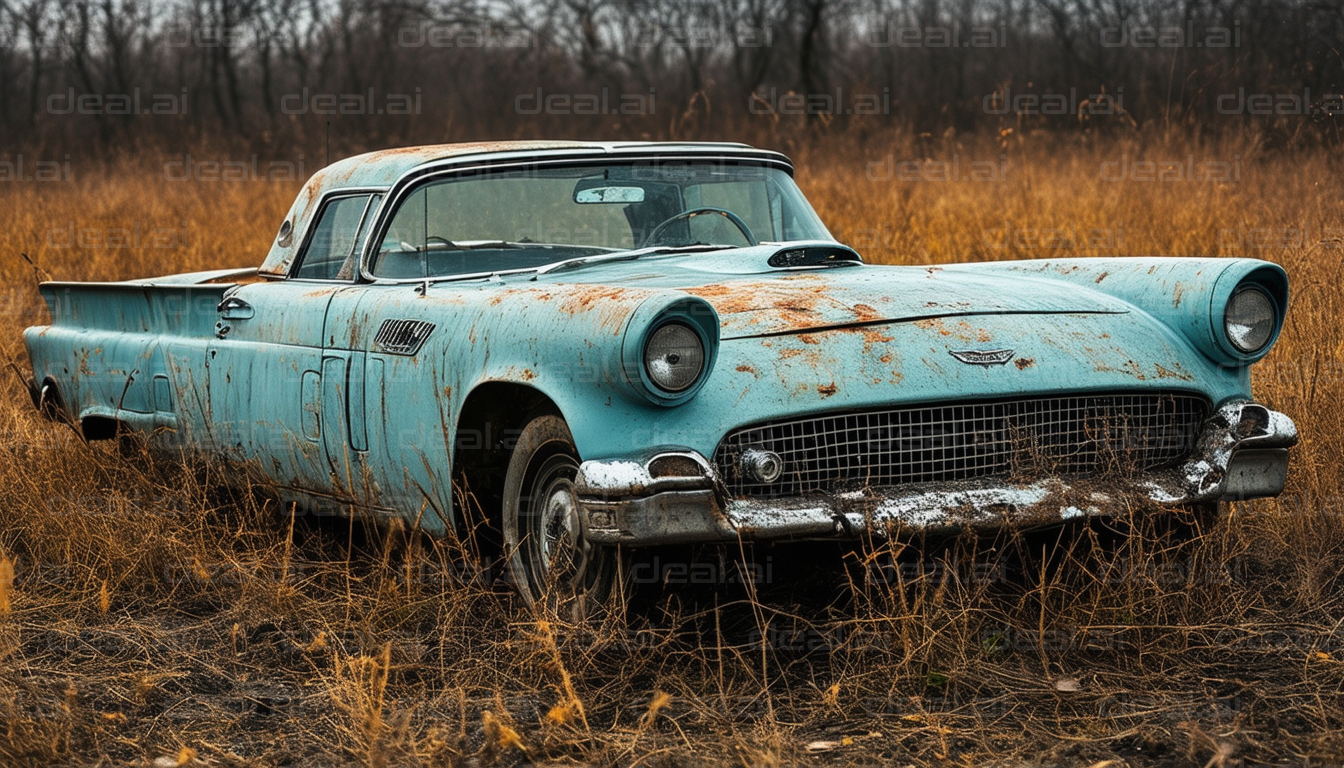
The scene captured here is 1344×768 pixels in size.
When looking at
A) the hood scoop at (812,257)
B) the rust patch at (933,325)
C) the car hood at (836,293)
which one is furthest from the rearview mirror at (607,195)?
the rust patch at (933,325)

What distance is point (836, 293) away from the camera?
3.64m

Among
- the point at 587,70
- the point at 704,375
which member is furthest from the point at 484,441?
the point at 587,70

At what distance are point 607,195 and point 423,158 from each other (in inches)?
23.5

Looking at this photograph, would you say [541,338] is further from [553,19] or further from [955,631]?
[553,19]

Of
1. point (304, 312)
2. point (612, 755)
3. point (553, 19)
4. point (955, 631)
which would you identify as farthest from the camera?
point (553, 19)

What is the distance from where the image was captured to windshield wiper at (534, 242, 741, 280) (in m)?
4.24

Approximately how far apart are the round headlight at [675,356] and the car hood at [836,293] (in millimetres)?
203

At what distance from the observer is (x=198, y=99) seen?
33.0 meters

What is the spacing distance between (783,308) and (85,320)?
10.7 feet

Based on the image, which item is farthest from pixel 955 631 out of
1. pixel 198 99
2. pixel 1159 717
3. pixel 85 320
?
pixel 198 99

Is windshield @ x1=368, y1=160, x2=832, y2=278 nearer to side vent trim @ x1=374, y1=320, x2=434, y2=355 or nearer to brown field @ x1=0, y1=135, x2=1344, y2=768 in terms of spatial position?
side vent trim @ x1=374, y1=320, x2=434, y2=355

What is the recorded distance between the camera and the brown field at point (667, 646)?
2803 mm

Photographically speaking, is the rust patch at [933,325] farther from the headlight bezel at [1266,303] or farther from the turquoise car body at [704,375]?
the headlight bezel at [1266,303]

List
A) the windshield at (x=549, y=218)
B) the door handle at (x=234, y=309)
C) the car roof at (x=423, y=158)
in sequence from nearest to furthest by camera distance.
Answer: the windshield at (x=549, y=218), the car roof at (x=423, y=158), the door handle at (x=234, y=309)
